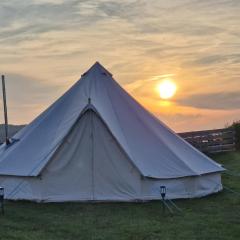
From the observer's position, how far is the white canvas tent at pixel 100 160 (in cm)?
1480

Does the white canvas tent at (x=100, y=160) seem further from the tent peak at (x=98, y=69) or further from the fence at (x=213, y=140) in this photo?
the fence at (x=213, y=140)

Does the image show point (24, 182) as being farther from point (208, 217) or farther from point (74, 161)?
point (208, 217)

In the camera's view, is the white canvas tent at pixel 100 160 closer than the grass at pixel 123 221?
No

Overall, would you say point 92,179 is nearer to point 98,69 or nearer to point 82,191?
point 82,191

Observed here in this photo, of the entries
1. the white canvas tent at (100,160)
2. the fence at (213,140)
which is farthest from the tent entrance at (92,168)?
the fence at (213,140)

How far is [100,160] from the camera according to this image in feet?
49.4

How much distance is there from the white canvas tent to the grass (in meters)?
0.46

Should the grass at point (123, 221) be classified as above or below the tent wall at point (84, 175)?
below

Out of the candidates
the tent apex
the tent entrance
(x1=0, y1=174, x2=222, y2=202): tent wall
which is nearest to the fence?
the tent apex

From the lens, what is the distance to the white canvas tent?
14.8m

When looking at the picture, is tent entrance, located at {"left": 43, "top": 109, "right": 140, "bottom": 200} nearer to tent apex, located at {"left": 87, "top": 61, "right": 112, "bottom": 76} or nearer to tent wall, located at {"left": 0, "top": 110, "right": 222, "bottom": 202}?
tent wall, located at {"left": 0, "top": 110, "right": 222, "bottom": 202}

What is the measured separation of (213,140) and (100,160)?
14.5 metres

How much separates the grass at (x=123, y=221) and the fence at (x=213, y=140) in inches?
517

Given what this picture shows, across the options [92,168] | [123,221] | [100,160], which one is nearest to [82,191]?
[92,168]
